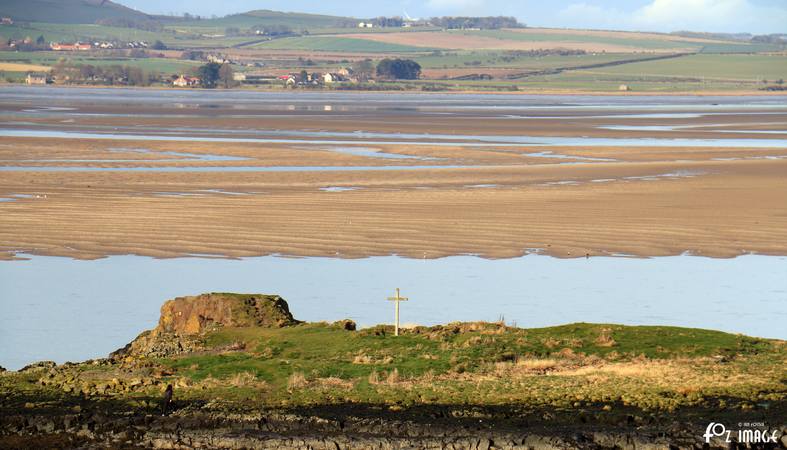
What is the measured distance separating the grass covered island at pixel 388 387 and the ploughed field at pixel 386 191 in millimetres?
10796

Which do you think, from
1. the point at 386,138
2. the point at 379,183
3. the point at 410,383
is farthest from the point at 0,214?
the point at 386,138

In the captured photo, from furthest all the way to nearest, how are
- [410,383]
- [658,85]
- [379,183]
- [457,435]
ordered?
1. [658,85]
2. [379,183]
3. [410,383]
4. [457,435]

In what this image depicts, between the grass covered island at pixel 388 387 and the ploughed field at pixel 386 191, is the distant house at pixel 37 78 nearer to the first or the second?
the ploughed field at pixel 386 191

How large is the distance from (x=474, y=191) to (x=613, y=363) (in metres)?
22.2

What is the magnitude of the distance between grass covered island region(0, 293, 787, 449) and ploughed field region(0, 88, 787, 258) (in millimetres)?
10796

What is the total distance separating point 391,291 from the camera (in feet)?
72.5

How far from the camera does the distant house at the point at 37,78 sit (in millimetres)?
175850

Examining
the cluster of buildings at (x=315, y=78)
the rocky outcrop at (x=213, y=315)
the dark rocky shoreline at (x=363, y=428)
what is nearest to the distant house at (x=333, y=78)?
the cluster of buildings at (x=315, y=78)

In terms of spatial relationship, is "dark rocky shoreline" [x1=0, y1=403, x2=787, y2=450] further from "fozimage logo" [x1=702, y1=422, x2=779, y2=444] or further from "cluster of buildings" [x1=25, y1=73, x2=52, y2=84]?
"cluster of buildings" [x1=25, y1=73, x2=52, y2=84]

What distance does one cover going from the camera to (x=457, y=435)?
11.5m

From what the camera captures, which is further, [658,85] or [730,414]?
[658,85]

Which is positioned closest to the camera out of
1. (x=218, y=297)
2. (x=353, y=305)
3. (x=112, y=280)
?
(x=218, y=297)

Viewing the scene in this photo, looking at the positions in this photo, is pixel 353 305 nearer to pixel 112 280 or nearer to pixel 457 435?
pixel 112 280

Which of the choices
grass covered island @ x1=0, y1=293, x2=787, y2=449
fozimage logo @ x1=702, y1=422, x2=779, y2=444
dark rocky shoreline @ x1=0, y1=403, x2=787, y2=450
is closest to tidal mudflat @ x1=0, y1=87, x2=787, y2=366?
grass covered island @ x1=0, y1=293, x2=787, y2=449
